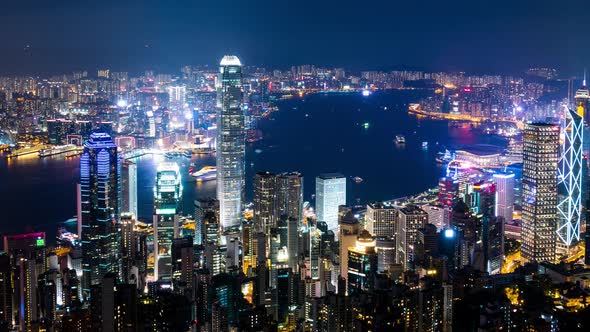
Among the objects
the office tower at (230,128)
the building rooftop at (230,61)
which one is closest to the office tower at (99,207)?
the office tower at (230,128)

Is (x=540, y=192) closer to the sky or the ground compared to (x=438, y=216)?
closer to the sky

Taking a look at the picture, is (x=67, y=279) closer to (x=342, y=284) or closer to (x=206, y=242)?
(x=206, y=242)

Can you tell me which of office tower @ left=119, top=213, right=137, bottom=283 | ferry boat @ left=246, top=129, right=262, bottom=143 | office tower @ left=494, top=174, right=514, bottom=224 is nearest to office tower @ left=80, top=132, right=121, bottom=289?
office tower @ left=119, top=213, right=137, bottom=283

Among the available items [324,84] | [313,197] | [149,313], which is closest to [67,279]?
[149,313]

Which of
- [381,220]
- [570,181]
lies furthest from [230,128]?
[570,181]

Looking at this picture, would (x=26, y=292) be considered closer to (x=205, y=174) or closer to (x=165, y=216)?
(x=165, y=216)

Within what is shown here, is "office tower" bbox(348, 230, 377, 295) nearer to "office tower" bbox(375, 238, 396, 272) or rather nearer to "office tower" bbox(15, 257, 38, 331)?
"office tower" bbox(375, 238, 396, 272)
